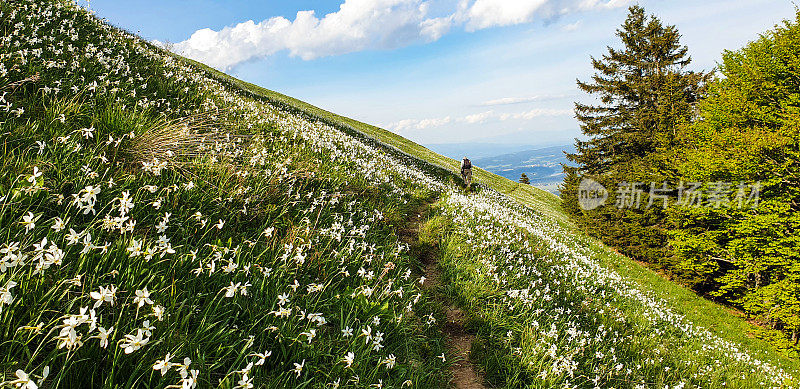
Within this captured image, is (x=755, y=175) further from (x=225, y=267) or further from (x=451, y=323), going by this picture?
(x=225, y=267)

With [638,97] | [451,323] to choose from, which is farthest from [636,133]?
[451,323]

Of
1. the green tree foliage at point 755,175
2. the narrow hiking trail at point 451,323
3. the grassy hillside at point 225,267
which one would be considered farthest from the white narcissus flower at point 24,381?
the green tree foliage at point 755,175

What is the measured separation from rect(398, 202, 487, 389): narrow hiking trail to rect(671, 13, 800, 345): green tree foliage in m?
15.8

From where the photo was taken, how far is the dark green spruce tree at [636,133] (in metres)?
21.0

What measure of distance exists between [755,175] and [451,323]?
18167 millimetres

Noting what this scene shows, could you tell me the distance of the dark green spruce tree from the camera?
21016mm

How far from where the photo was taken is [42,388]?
6.39 ft

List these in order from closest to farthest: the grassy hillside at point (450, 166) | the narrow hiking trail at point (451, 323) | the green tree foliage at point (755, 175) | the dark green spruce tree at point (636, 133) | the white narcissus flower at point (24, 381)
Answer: the white narcissus flower at point (24, 381), the narrow hiking trail at point (451, 323), the green tree foliage at point (755, 175), the dark green spruce tree at point (636, 133), the grassy hillside at point (450, 166)

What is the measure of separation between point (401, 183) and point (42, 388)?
30.9 ft

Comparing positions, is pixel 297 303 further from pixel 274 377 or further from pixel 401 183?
pixel 401 183

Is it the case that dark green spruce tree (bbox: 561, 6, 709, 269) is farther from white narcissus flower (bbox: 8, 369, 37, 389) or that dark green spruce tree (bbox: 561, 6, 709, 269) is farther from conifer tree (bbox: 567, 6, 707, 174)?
white narcissus flower (bbox: 8, 369, 37, 389)

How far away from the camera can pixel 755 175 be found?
14602mm

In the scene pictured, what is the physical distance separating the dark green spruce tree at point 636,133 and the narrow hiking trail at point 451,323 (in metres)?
19.5

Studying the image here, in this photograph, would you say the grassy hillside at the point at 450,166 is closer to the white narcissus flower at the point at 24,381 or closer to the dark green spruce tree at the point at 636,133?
the dark green spruce tree at the point at 636,133
